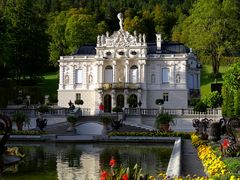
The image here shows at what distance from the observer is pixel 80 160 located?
2092 centimetres

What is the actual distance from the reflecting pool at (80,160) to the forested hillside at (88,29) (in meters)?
27.2

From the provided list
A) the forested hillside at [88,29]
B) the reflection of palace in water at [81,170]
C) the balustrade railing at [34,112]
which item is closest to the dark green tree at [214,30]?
the forested hillside at [88,29]

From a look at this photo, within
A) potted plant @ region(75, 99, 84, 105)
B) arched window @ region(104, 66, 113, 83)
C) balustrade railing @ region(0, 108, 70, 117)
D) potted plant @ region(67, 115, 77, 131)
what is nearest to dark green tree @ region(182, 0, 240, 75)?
arched window @ region(104, 66, 113, 83)

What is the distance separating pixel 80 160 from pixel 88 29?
56.5 meters

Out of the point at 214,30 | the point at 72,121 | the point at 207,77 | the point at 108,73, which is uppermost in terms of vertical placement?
the point at 214,30

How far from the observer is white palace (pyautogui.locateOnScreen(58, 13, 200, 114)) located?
5378 cm

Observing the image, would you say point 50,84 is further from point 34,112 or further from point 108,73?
point 34,112

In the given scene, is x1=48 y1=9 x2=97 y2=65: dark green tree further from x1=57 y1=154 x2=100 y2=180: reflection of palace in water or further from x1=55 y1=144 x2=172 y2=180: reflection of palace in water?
x1=57 y1=154 x2=100 y2=180: reflection of palace in water

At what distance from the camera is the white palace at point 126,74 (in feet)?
176

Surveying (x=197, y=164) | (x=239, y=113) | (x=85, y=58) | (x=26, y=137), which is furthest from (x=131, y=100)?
(x=197, y=164)

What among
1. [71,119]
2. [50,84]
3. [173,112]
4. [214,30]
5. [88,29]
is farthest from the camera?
[88,29]

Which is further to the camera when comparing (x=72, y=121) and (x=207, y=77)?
(x=207, y=77)

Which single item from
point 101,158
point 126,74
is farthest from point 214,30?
point 101,158

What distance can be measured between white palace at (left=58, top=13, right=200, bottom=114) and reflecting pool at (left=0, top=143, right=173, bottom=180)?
78.7 feet
